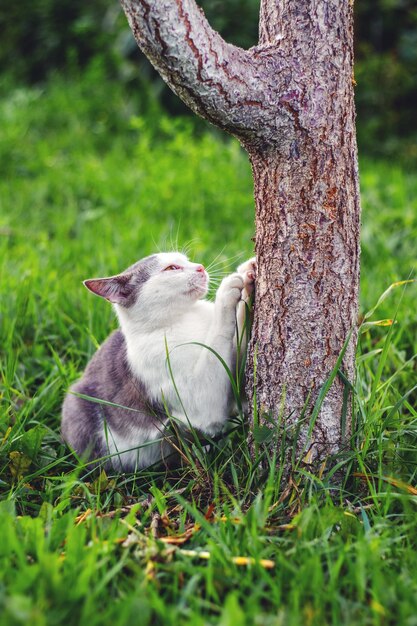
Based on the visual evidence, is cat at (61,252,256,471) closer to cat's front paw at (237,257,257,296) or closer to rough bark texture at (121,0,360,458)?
cat's front paw at (237,257,257,296)

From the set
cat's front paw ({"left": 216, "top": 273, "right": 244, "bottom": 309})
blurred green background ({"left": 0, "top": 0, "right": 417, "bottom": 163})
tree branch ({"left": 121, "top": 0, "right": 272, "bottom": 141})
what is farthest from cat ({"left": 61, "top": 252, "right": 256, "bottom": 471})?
blurred green background ({"left": 0, "top": 0, "right": 417, "bottom": 163})

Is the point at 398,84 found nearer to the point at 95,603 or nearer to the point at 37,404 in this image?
the point at 37,404

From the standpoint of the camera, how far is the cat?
2.31 meters

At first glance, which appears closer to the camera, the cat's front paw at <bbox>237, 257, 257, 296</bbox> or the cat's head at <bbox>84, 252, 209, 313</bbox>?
the cat's front paw at <bbox>237, 257, 257, 296</bbox>

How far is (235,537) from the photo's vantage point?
1.85 meters

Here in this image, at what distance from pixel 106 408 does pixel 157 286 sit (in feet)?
1.64

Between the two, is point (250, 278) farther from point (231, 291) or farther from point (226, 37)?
point (226, 37)

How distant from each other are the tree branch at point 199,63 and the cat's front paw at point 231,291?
506 millimetres

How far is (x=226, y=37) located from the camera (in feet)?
21.8

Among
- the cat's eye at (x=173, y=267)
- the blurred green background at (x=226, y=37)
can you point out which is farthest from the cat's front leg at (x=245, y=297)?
the blurred green background at (x=226, y=37)

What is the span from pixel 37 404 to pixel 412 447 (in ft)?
4.83

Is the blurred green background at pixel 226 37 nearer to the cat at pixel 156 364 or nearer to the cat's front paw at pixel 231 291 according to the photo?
the cat at pixel 156 364

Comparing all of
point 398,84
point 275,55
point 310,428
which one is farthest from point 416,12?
point 310,428

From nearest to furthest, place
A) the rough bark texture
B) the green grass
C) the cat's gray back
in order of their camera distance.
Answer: the green grass, the rough bark texture, the cat's gray back
